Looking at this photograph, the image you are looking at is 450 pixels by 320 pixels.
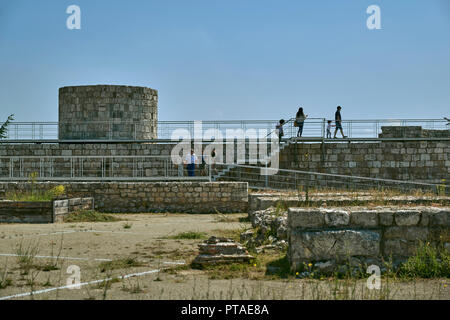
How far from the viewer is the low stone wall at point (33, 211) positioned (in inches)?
547

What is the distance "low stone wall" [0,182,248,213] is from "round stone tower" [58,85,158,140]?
22.8 feet

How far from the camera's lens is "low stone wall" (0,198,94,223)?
13898 millimetres

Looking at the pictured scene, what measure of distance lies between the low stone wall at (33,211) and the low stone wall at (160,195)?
12.3 ft

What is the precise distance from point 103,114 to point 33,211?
1192 cm

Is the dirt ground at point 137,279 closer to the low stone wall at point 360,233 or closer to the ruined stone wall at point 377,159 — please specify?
the low stone wall at point 360,233

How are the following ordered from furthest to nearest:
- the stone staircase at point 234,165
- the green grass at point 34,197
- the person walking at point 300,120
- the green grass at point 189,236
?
the person walking at point 300,120, the stone staircase at point 234,165, the green grass at point 34,197, the green grass at point 189,236

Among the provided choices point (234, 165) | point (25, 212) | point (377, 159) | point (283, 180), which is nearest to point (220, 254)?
point (25, 212)

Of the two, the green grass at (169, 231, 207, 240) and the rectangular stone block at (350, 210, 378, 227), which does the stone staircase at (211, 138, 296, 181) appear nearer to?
the green grass at (169, 231, 207, 240)

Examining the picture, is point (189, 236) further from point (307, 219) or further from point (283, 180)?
point (283, 180)

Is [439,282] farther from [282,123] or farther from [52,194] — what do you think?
[282,123]

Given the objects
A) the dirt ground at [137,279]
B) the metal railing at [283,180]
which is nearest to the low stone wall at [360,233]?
the dirt ground at [137,279]
